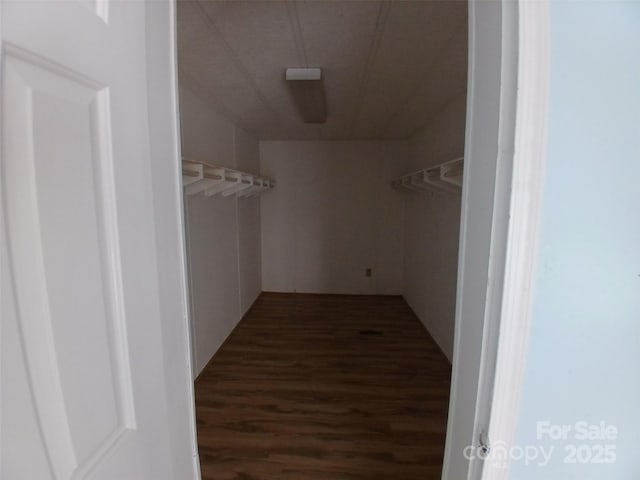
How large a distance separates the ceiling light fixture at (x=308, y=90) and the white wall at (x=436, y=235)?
1.17m

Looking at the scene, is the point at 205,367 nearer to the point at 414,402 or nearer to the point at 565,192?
the point at 414,402

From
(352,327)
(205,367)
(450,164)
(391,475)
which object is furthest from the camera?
(352,327)

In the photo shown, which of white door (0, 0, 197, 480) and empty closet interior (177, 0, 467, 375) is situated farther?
empty closet interior (177, 0, 467, 375)

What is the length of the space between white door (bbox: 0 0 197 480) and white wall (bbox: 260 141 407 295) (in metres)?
4.32

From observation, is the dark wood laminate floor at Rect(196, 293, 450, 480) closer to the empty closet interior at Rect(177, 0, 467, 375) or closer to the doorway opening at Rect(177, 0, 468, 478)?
the doorway opening at Rect(177, 0, 468, 478)

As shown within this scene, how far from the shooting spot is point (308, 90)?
93.4 inches

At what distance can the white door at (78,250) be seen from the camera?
1.30ft

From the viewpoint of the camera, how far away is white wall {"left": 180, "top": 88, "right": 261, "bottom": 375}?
261 cm

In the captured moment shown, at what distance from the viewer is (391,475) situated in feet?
5.93

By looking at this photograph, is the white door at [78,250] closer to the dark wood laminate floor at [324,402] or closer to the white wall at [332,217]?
the dark wood laminate floor at [324,402]

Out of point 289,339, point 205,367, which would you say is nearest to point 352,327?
point 289,339

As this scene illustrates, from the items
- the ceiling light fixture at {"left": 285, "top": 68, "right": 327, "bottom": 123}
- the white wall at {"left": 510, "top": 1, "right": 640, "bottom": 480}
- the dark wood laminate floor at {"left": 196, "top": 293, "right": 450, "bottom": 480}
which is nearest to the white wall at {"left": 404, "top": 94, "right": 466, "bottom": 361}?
the dark wood laminate floor at {"left": 196, "top": 293, "right": 450, "bottom": 480}

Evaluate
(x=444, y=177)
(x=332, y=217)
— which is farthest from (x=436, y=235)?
(x=332, y=217)

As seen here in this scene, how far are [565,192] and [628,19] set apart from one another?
1.10ft
